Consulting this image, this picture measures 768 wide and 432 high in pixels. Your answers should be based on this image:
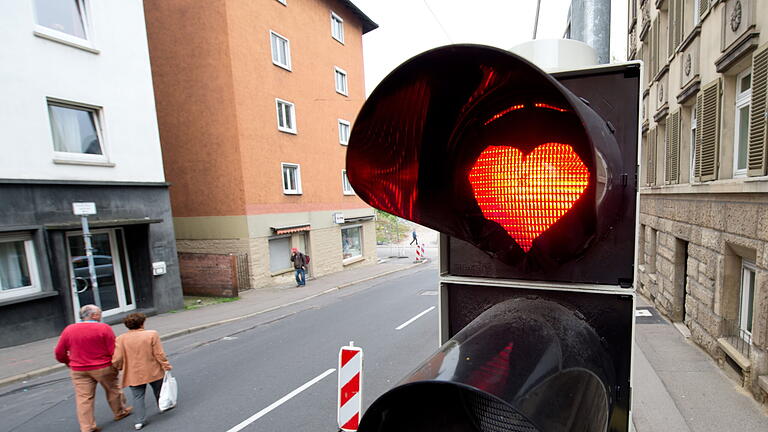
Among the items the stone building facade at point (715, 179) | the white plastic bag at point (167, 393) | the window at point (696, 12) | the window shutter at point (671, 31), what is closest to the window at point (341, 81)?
the stone building facade at point (715, 179)

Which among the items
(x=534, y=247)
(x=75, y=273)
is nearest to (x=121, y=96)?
(x=75, y=273)

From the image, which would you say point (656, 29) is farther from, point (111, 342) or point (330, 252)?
point (330, 252)

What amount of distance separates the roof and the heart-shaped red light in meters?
22.7

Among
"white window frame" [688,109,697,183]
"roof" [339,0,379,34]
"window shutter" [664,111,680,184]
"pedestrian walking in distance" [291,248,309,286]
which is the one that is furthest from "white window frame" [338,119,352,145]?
"white window frame" [688,109,697,183]

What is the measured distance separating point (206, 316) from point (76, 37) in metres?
8.29

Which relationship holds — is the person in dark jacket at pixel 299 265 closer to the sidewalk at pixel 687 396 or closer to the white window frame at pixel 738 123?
the sidewalk at pixel 687 396

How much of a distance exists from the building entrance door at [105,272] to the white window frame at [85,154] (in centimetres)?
196

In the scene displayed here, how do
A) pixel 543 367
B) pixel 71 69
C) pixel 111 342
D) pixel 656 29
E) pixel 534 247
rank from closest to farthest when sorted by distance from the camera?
pixel 543 367 → pixel 534 247 → pixel 111 342 → pixel 71 69 → pixel 656 29

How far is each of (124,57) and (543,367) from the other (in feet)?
44.8

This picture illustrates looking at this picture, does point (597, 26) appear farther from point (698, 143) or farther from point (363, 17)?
point (363, 17)

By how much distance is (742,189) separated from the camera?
213 inches

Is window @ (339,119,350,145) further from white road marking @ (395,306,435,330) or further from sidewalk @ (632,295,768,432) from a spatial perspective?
sidewalk @ (632,295,768,432)

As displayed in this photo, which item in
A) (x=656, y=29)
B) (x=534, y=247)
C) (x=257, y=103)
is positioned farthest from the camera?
(x=257, y=103)

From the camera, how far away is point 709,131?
21.8 ft
